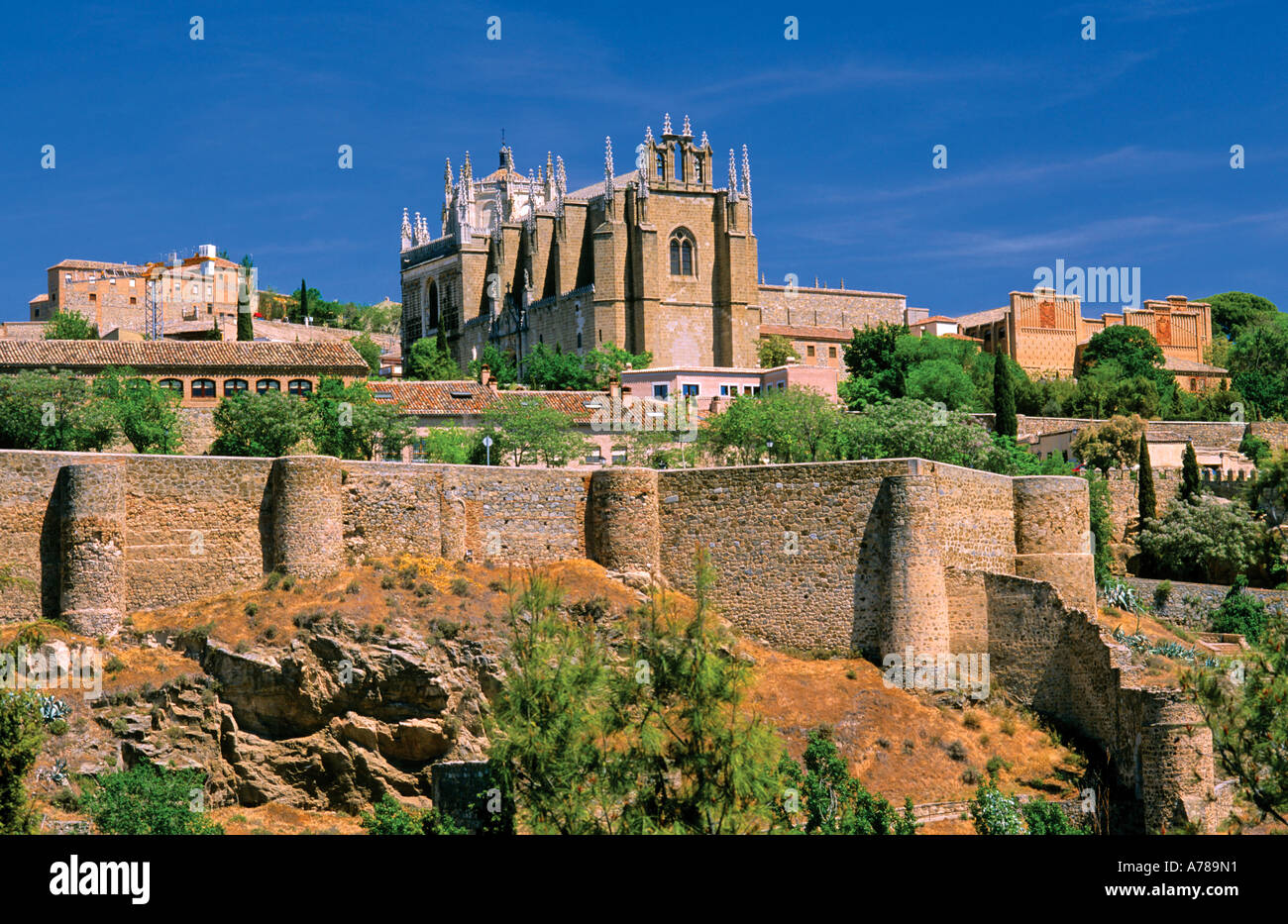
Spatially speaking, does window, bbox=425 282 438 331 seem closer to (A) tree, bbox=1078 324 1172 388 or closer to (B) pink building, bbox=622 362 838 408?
(B) pink building, bbox=622 362 838 408

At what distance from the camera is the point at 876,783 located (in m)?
34.0

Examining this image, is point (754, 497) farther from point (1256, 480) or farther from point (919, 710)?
point (1256, 480)

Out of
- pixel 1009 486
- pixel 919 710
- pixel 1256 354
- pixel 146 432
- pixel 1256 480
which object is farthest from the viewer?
pixel 1256 354

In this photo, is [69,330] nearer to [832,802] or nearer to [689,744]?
[832,802]

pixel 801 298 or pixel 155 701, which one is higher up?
pixel 801 298

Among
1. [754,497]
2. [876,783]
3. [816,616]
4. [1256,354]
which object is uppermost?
[1256,354]

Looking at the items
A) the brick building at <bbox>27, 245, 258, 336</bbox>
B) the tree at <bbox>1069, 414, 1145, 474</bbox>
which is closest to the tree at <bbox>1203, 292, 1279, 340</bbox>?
the tree at <bbox>1069, 414, 1145, 474</bbox>

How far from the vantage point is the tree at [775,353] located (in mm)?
89500

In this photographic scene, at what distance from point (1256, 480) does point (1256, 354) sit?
139 ft

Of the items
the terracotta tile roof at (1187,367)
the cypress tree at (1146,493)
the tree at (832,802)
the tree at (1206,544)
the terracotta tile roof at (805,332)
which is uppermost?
the terracotta tile roof at (805,332)

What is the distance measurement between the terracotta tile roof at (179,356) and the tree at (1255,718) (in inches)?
1731

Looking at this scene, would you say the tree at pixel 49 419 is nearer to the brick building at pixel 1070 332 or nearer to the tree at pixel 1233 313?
the brick building at pixel 1070 332

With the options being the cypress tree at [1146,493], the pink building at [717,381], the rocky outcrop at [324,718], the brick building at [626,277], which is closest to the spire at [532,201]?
the brick building at [626,277]
